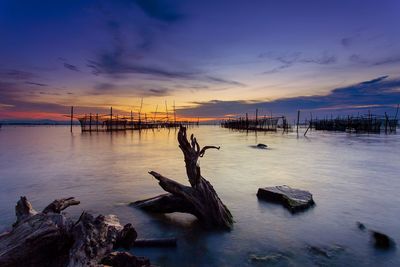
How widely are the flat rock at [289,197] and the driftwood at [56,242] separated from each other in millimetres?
6206

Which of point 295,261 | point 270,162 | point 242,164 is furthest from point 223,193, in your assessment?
point 270,162

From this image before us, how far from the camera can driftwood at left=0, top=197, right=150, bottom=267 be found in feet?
11.0

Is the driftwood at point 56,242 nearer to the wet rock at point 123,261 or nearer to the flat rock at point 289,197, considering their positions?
the wet rock at point 123,261

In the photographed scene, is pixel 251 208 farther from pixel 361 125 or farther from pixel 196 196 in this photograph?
pixel 361 125

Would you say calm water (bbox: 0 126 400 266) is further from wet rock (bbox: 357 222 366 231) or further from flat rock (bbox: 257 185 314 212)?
flat rock (bbox: 257 185 314 212)

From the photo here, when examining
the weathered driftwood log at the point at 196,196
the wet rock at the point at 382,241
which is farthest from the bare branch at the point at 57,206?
the wet rock at the point at 382,241

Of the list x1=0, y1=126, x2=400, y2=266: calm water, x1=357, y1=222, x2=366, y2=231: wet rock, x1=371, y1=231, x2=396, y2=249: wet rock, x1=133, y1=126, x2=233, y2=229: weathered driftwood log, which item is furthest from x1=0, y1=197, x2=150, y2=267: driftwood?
x1=357, y1=222, x2=366, y2=231: wet rock

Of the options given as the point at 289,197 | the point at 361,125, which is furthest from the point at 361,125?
the point at 289,197

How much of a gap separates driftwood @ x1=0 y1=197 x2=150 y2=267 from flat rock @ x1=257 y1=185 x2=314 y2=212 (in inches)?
244

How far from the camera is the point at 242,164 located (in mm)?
18406

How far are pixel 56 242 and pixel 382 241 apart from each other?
6.65 m

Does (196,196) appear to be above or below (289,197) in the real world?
above

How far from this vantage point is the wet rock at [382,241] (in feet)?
19.8

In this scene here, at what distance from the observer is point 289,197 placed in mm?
8914
